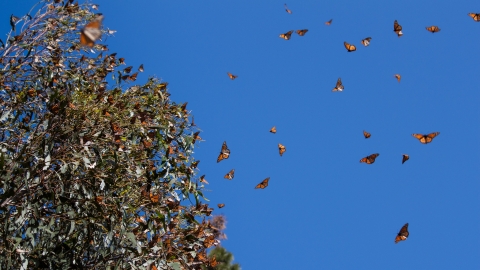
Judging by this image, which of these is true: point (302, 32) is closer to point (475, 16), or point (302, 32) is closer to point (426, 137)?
point (426, 137)

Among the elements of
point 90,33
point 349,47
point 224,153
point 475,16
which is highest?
point 475,16

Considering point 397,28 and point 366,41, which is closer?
point 397,28

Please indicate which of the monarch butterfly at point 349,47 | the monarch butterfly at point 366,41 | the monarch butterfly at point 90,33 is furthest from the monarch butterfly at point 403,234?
the monarch butterfly at point 90,33

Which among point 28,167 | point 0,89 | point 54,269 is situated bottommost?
point 54,269

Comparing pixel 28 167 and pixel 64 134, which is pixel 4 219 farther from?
pixel 64 134

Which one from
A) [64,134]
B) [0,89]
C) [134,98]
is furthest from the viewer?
[134,98]

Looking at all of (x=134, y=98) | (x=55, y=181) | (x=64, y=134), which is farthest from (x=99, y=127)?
(x=134, y=98)

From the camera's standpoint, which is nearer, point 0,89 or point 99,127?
point 99,127

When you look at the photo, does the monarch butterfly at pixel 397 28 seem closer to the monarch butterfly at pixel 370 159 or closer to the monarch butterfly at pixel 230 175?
the monarch butterfly at pixel 370 159

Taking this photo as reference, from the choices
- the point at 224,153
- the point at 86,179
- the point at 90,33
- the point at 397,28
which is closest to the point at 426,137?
the point at 397,28
